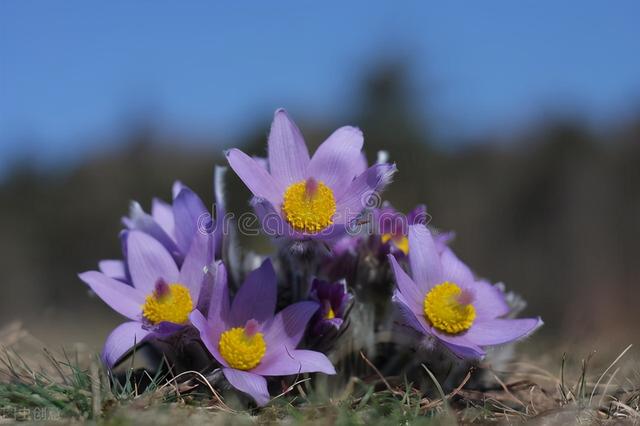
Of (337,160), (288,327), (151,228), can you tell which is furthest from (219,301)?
(337,160)

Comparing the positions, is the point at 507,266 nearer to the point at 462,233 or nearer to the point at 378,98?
the point at 462,233

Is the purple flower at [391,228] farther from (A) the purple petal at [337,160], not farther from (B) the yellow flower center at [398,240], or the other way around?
(A) the purple petal at [337,160]

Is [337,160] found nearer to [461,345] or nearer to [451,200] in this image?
[461,345]

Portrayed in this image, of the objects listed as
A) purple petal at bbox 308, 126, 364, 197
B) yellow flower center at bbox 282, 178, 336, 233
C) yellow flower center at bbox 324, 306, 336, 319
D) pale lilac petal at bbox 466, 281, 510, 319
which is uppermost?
purple petal at bbox 308, 126, 364, 197

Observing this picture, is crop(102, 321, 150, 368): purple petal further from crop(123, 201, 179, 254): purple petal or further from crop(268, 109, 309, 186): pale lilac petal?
crop(268, 109, 309, 186): pale lilac petal

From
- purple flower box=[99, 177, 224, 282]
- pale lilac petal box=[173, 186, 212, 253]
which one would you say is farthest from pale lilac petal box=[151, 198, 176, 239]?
pale lilac petal box=[173, 186, 212, 253]

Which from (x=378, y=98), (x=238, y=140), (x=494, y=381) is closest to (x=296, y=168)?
(x=494, y=381)

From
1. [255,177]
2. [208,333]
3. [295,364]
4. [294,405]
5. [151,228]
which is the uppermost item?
[255,177]
